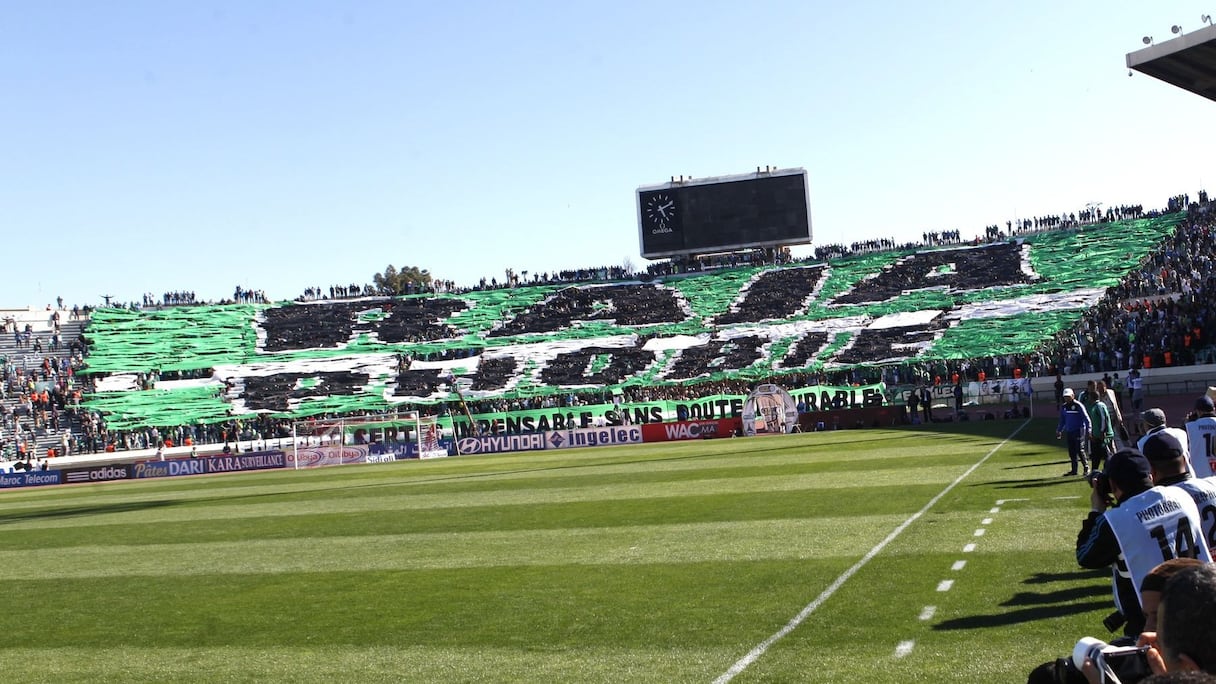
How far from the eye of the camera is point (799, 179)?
70.7 m

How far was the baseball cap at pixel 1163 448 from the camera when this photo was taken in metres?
6.48

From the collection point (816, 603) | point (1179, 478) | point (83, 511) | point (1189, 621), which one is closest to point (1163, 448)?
point (1179, 478)

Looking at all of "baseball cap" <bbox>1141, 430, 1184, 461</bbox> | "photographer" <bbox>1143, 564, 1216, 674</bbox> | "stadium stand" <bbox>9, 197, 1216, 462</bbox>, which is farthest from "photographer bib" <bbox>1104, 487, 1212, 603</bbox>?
"stadium stand" <bbox>9, 197, 1216, 462</bbox>

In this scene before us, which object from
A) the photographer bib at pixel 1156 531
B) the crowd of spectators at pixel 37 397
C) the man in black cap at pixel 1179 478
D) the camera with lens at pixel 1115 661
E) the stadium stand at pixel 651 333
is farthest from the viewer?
the crowd of spectators at pixel 37 397

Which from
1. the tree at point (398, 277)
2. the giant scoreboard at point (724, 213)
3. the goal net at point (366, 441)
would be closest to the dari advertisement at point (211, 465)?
the goal net at point (366, 441)

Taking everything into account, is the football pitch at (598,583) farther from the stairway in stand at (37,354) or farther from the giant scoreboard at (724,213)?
the giant scoreboard at (724,213)

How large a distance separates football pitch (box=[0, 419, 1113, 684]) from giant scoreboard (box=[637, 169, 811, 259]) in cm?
4561

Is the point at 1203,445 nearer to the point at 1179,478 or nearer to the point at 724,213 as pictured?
the point at 1179,478

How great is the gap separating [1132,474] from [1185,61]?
17.4 metres

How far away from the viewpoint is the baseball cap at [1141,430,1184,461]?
6484 mm

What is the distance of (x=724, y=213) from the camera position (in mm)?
71750

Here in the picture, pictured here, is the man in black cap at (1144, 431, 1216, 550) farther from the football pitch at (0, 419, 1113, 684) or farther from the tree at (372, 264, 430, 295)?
the tree at (372, 264, 430, 295)

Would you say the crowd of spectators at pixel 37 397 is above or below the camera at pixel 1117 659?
above

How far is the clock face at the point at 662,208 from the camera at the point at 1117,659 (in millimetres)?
68920
